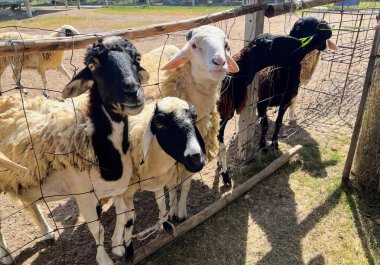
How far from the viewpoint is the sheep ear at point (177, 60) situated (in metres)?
3.26

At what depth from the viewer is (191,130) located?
8.59 ft

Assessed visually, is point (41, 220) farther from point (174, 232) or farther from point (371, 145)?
point (371, 145)

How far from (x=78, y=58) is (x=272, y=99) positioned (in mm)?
7709

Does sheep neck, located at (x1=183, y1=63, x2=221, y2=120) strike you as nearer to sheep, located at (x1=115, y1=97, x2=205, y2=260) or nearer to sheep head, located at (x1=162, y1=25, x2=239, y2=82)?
sheep head, located at (x1=162, y1=25, x2=239, y2=82)

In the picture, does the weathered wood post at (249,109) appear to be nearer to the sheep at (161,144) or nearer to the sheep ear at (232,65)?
the sheep ear at (232,65)

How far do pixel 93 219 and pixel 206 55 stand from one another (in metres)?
1.75

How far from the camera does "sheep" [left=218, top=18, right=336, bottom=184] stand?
13.0ft

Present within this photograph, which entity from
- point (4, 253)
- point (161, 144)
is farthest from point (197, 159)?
point (4, 253)

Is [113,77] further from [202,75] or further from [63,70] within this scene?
[63,70]

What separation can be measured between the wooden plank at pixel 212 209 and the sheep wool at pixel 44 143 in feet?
3.59

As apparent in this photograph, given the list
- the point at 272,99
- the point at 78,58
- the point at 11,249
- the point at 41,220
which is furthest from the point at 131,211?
the point at 78,58

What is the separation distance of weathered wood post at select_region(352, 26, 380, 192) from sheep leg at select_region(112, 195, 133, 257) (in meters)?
2.81

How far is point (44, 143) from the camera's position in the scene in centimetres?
277

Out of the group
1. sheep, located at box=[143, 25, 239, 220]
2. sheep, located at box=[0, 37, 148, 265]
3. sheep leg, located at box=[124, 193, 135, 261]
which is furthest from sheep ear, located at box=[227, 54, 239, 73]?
sheep leg, located at box=[124, 193, 135, 261]
